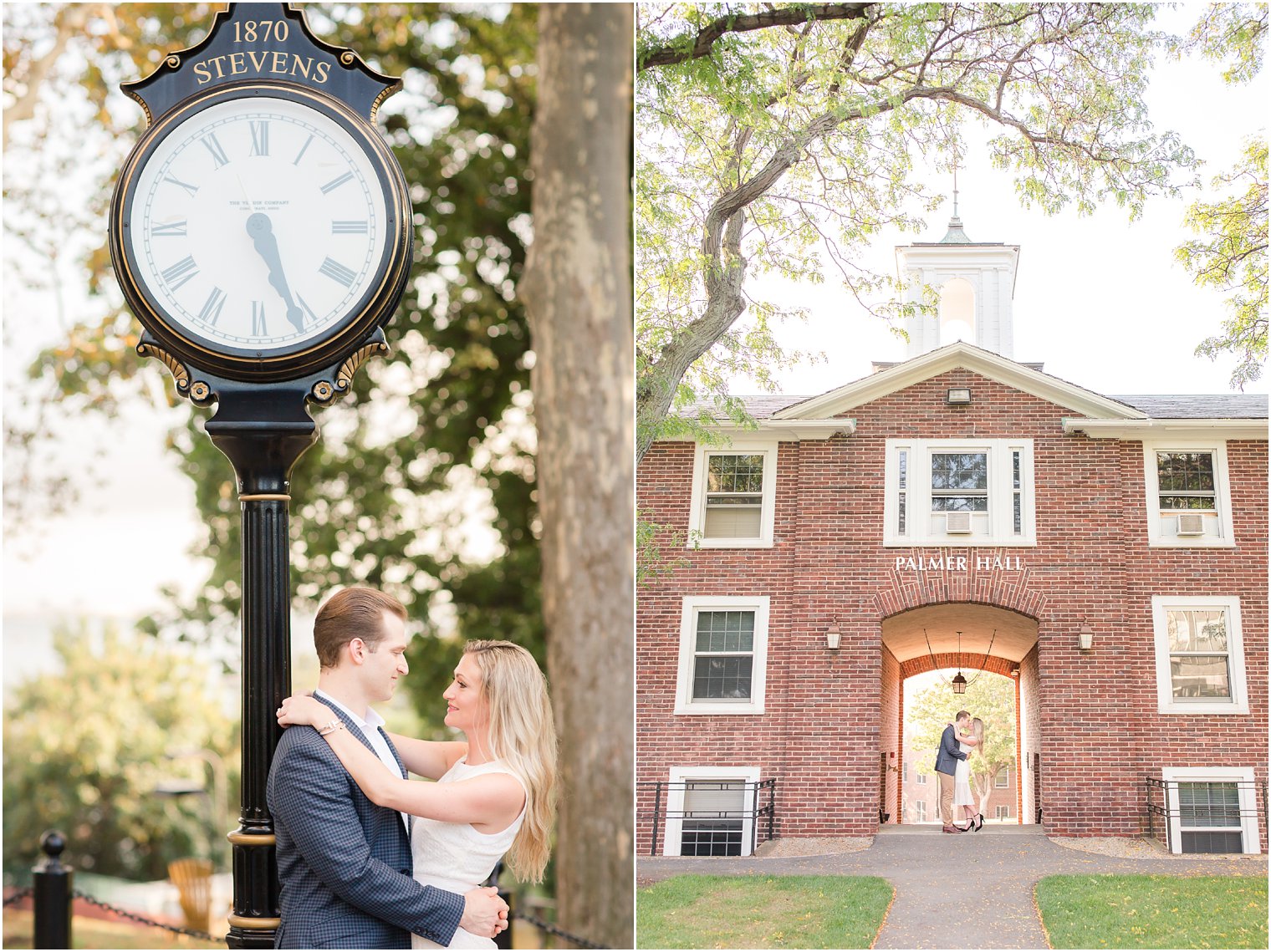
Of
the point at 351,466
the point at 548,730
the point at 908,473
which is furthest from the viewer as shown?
the point at 351,466

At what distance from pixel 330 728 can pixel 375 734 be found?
0.13 m

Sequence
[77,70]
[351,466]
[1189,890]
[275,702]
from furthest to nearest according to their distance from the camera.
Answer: [77,70] < [351,466] < [1189,890] < [275,702]

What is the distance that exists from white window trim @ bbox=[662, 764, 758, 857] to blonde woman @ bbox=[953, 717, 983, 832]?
56cm

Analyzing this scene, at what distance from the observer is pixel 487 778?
1.93 m

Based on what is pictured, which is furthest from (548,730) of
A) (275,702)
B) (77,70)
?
(77,70)

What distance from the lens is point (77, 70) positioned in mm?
5926

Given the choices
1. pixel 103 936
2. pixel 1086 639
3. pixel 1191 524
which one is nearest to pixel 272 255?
pixel 1086 639

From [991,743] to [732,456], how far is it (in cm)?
107

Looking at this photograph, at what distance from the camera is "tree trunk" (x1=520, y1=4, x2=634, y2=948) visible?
384 centimetres

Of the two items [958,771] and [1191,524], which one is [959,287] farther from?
[958,771]

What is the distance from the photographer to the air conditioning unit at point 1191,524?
3.15 meters

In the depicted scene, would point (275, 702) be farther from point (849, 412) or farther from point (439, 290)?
point (439, 290)

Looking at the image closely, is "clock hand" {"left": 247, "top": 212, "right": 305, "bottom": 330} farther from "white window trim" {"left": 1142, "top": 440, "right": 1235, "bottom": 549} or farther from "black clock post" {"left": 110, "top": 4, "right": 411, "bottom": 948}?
"white window trim" {"left": 1142, "top": 440, "right": 1235, "bottom": 549}

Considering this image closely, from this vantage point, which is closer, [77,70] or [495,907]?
[495,907]
